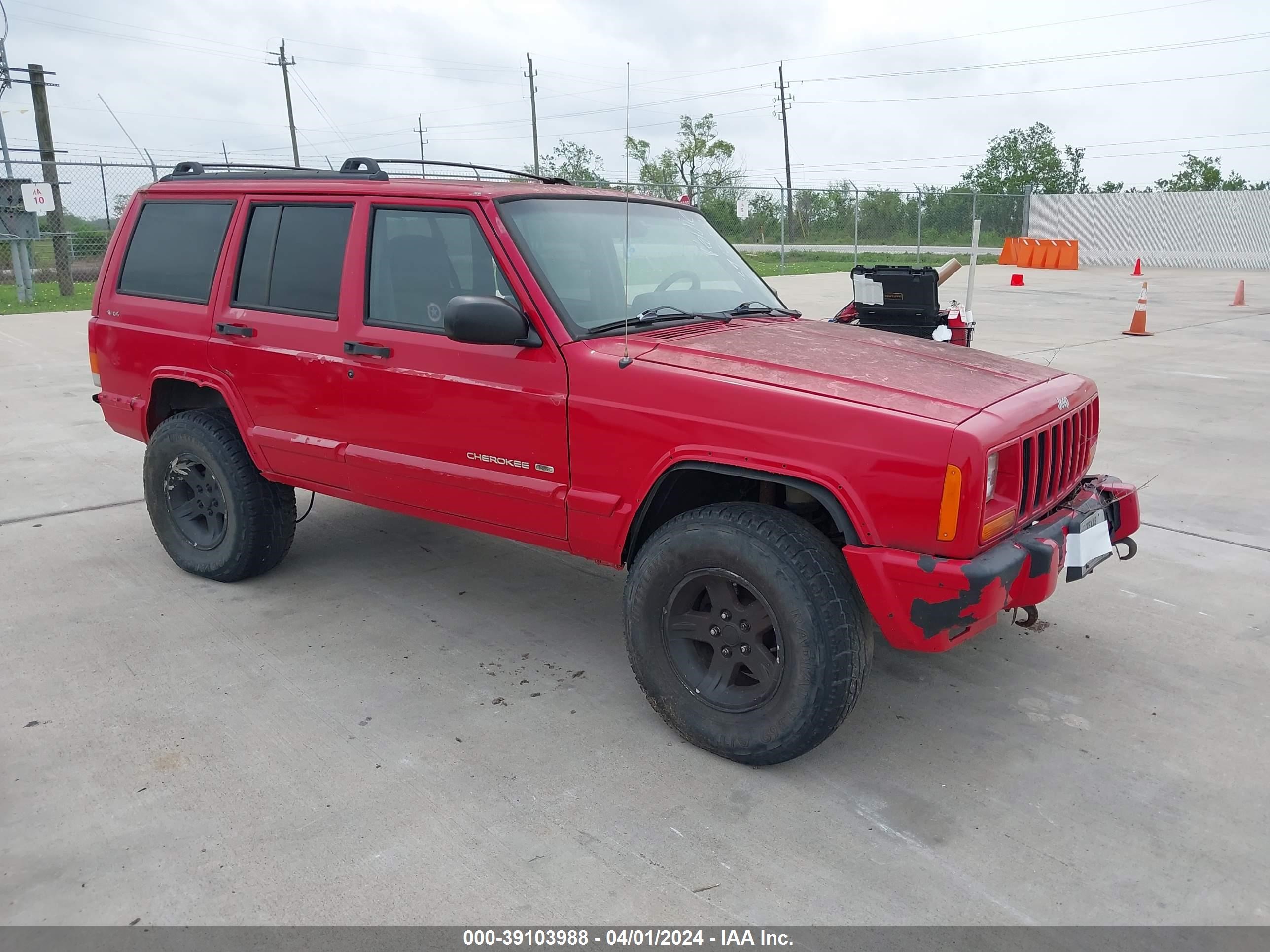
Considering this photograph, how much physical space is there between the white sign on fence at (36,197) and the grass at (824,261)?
1467cm

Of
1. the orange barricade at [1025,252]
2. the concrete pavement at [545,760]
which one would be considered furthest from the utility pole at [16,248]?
the orange barricade at [1025,252]

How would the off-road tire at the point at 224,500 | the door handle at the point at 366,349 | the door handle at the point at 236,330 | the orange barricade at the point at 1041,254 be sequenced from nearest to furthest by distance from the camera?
the door handle at the point at 366,349 → the door handle at the point at 236,330 → the off-road tire at the point at 224,500 → the orange barricade at the point at 1041,254

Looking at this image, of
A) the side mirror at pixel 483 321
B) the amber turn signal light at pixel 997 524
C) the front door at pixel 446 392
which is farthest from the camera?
the front door at pixel 446 392

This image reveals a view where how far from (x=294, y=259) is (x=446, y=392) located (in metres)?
1.13

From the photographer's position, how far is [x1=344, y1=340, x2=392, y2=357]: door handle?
381 centimetres

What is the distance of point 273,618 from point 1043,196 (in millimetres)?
33770

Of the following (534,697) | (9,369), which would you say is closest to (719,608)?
(534,697)

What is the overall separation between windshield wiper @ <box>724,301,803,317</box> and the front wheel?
1191 mm

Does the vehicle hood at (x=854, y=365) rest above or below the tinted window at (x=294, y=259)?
below

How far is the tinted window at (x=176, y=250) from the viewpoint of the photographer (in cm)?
450

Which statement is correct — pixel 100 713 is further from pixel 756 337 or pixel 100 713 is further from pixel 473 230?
pixel 756 337

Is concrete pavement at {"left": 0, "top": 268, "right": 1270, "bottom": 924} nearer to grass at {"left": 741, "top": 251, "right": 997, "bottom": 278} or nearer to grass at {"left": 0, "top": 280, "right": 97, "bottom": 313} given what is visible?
grass at {"left": 0, "top": 280, "right": 97, "bottom": 313}

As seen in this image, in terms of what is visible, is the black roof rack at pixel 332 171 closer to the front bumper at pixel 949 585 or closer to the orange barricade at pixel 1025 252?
the front bumper at pixel 949 585

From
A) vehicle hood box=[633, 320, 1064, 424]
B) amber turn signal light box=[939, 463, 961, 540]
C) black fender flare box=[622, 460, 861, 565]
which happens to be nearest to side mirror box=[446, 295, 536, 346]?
vehicle hood box=[633, 320, 1064, 424]
